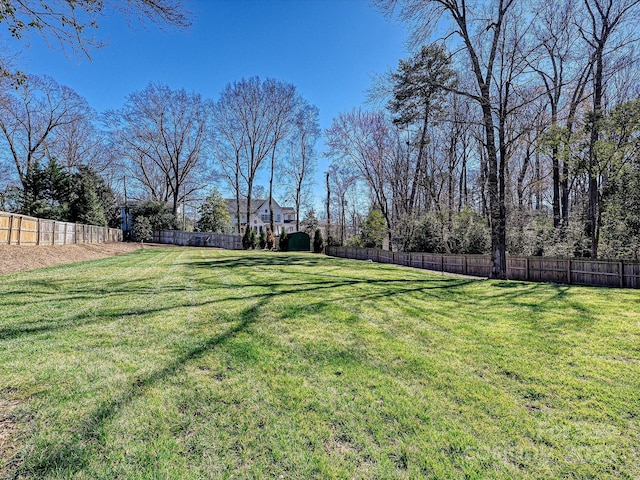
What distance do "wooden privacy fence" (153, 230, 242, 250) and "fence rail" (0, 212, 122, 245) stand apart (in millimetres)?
7959

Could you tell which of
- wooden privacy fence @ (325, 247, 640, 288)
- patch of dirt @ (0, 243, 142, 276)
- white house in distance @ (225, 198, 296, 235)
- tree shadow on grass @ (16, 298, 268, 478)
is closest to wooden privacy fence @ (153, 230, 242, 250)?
patch of dirt @ (0, 243, 142, 276)

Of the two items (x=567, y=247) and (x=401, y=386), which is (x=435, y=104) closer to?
(x=567, y=247)

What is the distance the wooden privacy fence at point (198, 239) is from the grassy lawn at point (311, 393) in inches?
908

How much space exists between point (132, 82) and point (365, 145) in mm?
17836

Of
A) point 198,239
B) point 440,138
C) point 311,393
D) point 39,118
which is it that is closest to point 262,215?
point 198,239

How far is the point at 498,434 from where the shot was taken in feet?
6.17

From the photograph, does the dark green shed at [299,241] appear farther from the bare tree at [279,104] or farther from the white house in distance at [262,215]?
the white house in distance at [262,215]

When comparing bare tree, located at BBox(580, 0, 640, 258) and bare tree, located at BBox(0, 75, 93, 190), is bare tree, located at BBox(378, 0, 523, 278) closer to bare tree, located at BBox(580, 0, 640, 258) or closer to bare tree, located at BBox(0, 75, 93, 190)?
bare tree, located at BBox(580, 0, 640, 258)

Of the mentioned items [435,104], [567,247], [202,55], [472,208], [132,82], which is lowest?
[567,247]

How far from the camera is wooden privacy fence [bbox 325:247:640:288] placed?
800cm

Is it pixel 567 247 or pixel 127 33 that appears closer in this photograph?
pixel 127 33

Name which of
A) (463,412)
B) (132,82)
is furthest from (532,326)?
(132,82)

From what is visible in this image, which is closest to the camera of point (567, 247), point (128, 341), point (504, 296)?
point (128, 341)

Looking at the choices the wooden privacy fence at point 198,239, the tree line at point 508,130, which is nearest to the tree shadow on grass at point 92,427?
the tree line at point 508,130
